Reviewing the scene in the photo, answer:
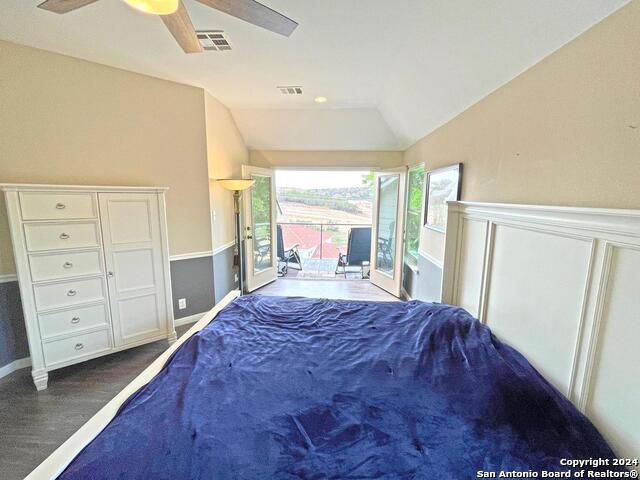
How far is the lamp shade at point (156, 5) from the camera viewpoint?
125cm

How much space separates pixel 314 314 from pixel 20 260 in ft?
7.17

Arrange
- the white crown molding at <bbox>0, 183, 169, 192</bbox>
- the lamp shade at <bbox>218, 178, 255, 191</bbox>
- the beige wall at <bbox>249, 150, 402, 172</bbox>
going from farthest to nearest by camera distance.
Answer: the beige wall at <bbox>249, 150, 402, 172</bbox> → the lamp shade at <bbox>218, 178, 255, 191</bbox> → the white crown molding at <bbox>0, 183, 169, 192</bbox>

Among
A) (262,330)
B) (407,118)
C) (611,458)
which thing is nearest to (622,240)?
(611,458)

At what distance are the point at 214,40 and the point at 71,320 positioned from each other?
2.50m

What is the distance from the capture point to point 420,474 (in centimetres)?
93

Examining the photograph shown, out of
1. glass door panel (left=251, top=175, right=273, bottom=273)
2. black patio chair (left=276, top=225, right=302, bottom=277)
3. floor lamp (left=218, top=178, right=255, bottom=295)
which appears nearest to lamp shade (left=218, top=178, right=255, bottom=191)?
floor lamp (left=218, top=178, right=255, bottom=295)

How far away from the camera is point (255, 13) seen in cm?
141

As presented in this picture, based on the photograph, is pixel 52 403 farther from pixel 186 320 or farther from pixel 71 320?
pixel 186 320

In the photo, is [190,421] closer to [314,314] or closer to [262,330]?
[262,330]

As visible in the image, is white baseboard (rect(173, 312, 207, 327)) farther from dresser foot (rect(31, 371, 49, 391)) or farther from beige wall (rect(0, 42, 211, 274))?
dresser foot (rect(31, 371, 49, 391))

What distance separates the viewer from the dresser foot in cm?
216

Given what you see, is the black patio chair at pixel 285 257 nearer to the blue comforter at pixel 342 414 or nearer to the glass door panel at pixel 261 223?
the glass door panel at pixel 261 223

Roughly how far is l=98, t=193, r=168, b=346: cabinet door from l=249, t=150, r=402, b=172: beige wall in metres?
2.48

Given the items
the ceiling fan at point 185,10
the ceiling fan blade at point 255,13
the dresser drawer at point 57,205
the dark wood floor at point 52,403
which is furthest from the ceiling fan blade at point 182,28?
the dark wood floor at point 52,403
